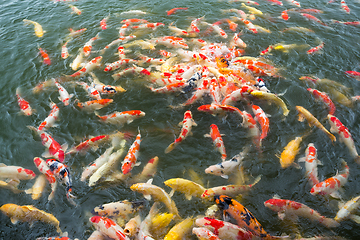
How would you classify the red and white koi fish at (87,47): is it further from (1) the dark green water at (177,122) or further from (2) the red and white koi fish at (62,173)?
(2) the red and white koi fish at (62,173)

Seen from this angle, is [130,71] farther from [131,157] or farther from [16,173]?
[16,173]

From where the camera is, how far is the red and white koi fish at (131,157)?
4973 millimetres

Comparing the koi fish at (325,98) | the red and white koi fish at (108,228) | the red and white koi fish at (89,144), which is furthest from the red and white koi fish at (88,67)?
the koi fish at (325,98)

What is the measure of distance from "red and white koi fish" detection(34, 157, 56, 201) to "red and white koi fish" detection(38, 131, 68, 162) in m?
0.22

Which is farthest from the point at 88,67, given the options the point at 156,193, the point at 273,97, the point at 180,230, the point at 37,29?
the point at 180,230

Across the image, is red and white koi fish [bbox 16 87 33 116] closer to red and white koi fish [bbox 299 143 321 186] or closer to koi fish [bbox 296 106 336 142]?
red and white koi fish [bbox 299 143 321 186]

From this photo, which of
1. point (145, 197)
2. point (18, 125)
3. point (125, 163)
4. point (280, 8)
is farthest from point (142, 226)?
point (280, 8)

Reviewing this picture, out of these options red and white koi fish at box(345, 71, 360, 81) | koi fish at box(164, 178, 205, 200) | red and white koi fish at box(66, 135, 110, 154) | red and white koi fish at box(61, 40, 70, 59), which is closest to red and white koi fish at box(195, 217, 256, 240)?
koi fish at box(164, 178, 205, 200)

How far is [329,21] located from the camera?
32.1 feet

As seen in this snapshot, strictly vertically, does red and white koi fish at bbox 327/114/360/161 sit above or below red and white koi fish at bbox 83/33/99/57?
below

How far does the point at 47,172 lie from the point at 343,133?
6648 millimetres

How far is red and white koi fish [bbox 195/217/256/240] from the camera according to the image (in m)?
3.74

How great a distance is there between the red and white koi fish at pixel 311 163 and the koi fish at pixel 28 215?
4964mm

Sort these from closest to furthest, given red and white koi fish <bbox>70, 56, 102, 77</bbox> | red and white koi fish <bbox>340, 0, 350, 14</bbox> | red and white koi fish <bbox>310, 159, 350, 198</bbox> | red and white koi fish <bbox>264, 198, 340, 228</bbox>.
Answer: red and white koi fish <bbox>264, 198, 340, 228</bbox> → red and white koi fish <bbox>310, 159, 350, 198</bbox> → red and white koi fish <bbox>70, 56, 102, 77</bbox> → red and white koi fish <bbox>340, 0, 350, 14</bbox>
